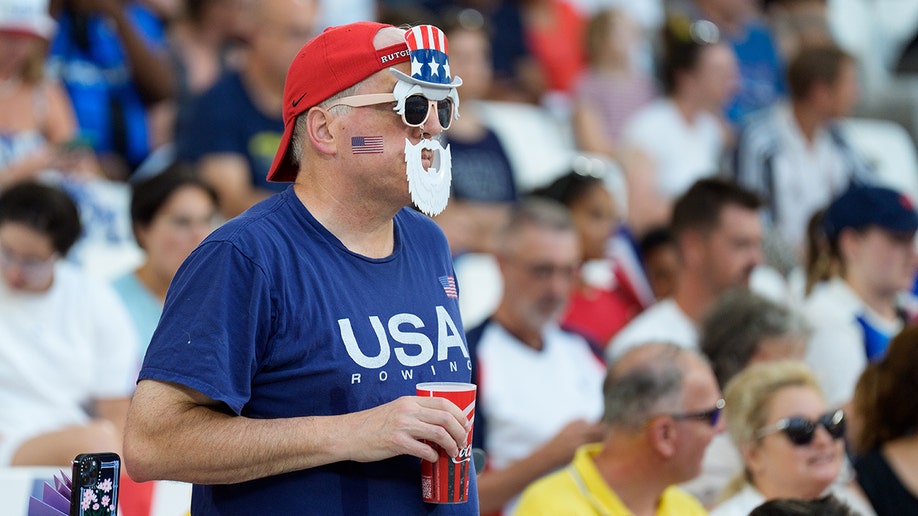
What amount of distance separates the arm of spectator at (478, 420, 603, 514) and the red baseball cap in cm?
166

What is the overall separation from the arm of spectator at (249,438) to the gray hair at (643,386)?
4.92 ft

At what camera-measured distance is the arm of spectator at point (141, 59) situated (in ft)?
21.7

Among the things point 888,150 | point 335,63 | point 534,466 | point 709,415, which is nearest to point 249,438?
point 335,63

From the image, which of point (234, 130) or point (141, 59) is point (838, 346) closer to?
point (234, 130)

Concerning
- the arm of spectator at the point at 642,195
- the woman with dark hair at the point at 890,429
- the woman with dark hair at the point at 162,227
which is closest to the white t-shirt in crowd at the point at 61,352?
the woman with dark hair at the point at 162,227

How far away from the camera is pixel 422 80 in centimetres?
229

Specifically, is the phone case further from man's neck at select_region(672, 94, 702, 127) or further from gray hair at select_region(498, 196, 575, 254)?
man's neck at select_region(672, 94, 702, 127)

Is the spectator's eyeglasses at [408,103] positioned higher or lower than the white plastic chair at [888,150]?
lower

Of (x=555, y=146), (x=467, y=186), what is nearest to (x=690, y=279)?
(x=467, y=186)

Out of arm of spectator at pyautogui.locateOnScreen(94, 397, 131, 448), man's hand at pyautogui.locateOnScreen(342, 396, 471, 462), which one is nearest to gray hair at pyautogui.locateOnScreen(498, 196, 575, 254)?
arm of spectator at pyautogui.locateOnScreen(94, 397, 131, 448)

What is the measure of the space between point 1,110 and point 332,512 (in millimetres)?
3971

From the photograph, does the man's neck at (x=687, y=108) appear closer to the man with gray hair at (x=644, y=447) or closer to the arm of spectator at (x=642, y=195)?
the arm of spectator at (x=642, y=195)

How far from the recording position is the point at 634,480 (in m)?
3.45

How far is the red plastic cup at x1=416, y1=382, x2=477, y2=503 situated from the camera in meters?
2.16
